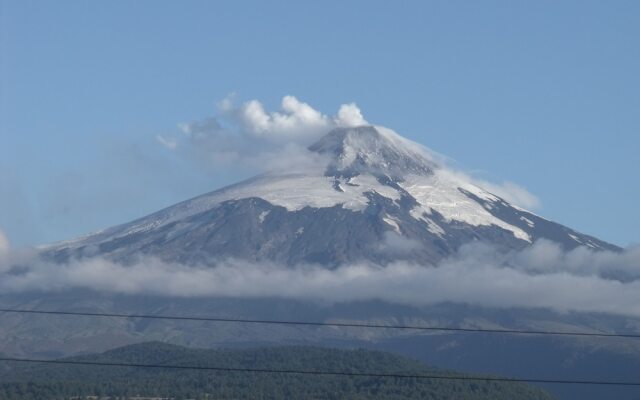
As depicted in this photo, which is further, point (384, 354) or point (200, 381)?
point (384, 354)

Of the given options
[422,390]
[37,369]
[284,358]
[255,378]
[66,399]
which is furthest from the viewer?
[37,369]

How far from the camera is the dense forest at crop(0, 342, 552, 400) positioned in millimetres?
148375

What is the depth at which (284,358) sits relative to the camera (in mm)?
176875

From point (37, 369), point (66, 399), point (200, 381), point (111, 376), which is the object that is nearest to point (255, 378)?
point (200, 381)

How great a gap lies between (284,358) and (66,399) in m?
40.6

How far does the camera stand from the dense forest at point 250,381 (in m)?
148

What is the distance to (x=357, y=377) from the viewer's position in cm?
15925

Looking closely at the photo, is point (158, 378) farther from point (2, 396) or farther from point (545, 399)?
point (545, 399)

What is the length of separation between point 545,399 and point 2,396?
5588 centimetres

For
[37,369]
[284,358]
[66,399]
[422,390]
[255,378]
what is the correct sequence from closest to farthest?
1. [66,399]
2. [422,390]
3. [255,378]
4. [284,358]
5. [37,369]

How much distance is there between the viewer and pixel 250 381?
160 metres

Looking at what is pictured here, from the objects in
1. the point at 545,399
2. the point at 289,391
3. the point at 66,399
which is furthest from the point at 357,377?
the point at 66,399

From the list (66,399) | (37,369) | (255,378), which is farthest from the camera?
(37,369)

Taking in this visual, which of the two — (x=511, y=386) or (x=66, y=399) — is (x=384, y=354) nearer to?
(x=511, y=386)
